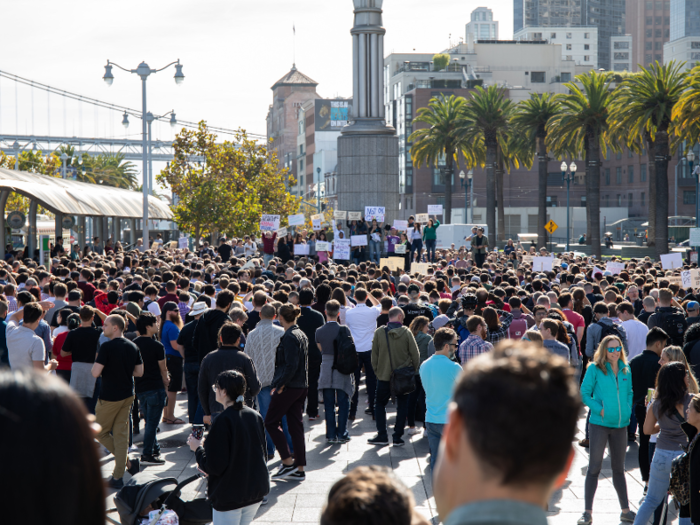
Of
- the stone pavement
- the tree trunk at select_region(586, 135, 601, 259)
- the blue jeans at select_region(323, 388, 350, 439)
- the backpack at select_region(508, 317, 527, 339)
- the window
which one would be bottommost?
the stone pavement

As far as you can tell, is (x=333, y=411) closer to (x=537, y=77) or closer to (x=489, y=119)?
(x=489, y=119)

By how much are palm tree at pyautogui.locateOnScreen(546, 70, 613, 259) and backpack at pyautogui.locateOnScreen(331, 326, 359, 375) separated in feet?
119

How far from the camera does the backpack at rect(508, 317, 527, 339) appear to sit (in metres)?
11.3

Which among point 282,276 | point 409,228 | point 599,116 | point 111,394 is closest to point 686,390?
point 111,394

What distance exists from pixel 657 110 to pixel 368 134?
1718cm

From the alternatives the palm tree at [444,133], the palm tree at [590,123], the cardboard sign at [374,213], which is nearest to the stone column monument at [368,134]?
the cardboard sign at [374,213]

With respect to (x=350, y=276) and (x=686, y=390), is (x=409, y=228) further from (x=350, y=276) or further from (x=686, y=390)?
(x=686, y=390)

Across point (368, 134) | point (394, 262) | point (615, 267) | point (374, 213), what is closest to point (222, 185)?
point (368, 134)

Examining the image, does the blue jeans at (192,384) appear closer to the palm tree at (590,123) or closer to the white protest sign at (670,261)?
the white protest sign at (670,261)

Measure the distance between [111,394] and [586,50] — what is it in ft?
582

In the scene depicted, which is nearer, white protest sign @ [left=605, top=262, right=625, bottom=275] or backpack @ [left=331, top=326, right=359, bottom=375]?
backpack @ [left=331, top=326, right=359, bottom=375]

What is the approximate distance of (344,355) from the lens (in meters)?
10.6

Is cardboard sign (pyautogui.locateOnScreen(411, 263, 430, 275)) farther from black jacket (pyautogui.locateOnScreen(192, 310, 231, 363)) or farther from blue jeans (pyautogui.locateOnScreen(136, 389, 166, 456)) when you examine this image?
blue jeans (pyautogui.locateOnScreen(136, 389, 166, 456))

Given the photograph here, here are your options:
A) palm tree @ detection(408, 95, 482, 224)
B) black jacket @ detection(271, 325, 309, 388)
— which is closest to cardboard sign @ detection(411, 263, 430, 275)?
black jacket @ detection(271, 325, 309, 388)
